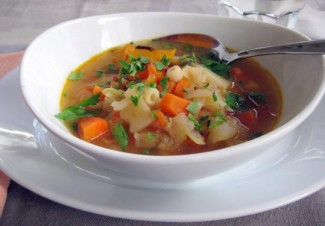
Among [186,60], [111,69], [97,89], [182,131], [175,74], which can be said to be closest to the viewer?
[182,131]

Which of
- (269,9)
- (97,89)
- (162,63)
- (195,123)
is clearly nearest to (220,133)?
(195,123)

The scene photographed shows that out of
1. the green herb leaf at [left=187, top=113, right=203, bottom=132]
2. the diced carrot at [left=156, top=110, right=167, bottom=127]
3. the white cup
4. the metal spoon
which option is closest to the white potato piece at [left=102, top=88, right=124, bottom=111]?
the diced carrot at [left=156, top=110, right=167, bottom=127]

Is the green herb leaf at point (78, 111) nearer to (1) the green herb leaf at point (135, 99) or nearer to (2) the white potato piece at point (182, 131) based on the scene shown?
(1) the green herb leaf at point (135, 99)

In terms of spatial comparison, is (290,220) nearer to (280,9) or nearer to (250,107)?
(250,107)

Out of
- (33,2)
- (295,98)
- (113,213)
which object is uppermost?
(295,98)

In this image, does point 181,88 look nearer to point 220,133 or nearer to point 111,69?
point 220,133

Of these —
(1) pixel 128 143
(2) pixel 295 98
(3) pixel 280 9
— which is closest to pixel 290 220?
(2) pixel 295 98
